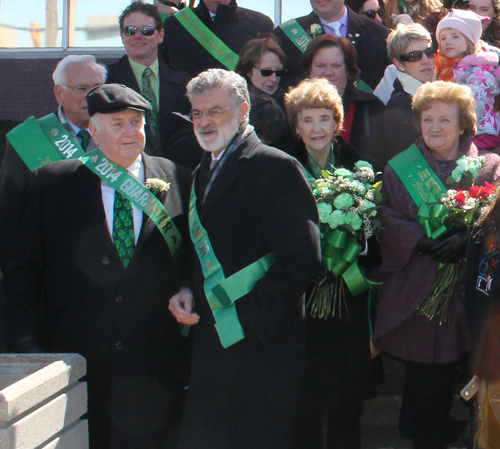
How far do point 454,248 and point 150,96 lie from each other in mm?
2200

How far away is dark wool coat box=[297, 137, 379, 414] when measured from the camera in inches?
144

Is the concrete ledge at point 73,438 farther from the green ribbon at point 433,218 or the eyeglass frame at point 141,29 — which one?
the eyeglass frame at point 141,29

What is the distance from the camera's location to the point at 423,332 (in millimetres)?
3689

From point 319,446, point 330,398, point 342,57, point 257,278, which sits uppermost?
point 342,57

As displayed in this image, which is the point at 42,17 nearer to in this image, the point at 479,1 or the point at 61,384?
the point at 479,1

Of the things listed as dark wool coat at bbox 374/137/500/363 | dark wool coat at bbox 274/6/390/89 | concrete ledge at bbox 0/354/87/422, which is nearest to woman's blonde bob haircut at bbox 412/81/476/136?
dark wool coat at bbox 374/137/500/363

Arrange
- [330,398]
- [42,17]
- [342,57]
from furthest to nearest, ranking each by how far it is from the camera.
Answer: [42,17] → [342,57] → [330,398]

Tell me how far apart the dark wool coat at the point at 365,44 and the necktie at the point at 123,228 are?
Answer: 2319 millimetres

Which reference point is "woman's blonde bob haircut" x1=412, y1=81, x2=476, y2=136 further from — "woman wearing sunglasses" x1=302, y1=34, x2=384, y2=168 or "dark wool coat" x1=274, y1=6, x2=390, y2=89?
"dark wool coat" x1=274, y1=6, x2=390, y2=89

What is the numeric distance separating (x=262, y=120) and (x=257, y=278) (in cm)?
118

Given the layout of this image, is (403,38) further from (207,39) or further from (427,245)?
(427,245)

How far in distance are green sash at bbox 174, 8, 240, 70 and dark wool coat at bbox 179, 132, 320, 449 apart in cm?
226

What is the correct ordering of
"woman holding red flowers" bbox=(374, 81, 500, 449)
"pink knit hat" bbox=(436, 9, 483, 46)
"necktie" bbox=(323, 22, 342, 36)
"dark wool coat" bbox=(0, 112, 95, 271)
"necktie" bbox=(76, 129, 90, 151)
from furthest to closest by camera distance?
"necktie" bbox=(323, 22, 342, 36) < "pink knit hat" bbox=(436, 9, 483, 46) < "necktie" bbox=(76, 129, 90, 151) < "woman holding red flowers" bbox=(374, 81, 500, 449) < "dark wool coat" bbox=(0, 112, 95, 271)

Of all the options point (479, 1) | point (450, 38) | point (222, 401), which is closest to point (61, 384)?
point (222, 401)
